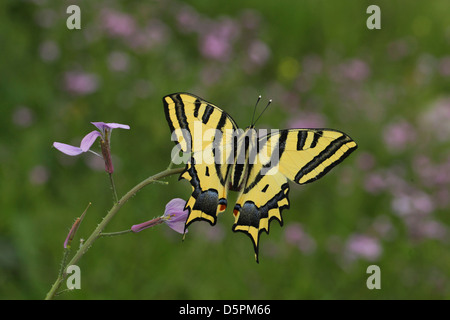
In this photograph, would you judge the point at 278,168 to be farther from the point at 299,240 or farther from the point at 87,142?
the point at 299,240

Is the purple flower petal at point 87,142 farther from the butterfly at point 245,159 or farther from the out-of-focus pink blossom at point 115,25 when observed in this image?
the out-of-focus pink blossom at point 115,25

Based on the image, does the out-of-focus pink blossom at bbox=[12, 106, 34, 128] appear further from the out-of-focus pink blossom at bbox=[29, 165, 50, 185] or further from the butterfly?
the butterfly

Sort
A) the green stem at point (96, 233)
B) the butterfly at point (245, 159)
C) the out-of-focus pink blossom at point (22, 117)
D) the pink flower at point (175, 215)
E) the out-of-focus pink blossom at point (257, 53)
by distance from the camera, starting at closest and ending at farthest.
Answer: the green stem at point (96, 233) → the pink flower at point (175, 215) → the butterfly at point (245, 159) → the out-of-focus pink blossom at point (22, 117) → the out-of-focus pink blossom at point (257, 53)

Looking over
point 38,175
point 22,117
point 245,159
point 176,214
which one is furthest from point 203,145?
point 22,117

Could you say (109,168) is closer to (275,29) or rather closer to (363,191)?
(363,191)

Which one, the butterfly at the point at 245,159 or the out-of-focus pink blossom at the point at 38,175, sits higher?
the out-of-focus pink blossom at the point at 38,175

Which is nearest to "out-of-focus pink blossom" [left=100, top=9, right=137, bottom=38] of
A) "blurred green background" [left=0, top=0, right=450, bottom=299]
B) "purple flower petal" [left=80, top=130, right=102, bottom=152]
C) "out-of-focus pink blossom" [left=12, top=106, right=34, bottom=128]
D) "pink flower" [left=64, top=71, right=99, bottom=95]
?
Answer: "blurred green background" [left=0, top=0, right=450, bottom=299]

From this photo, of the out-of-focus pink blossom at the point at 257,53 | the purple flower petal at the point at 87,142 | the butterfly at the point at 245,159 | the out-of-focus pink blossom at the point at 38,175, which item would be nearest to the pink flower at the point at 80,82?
the out-of-focus pink blossom at the point at 38,175
